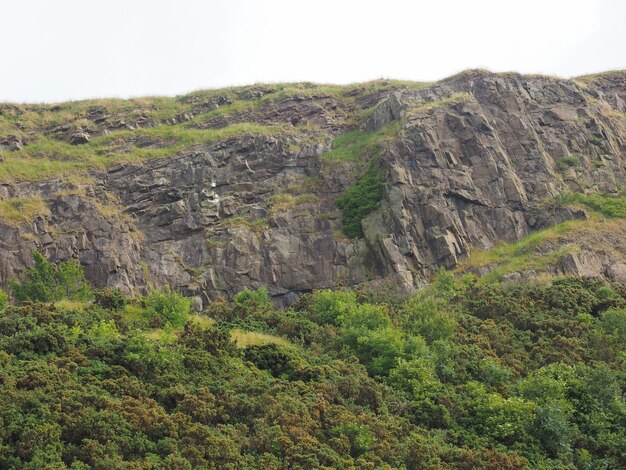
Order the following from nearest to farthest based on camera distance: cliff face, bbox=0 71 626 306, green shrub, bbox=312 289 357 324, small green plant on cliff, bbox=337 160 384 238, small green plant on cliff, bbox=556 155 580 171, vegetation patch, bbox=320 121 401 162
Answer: green shrub, bbox=312 289 357 324
cliff face, bbox=0 71 626 306
small green plant on cliff, bbox=337 160 384 238
small green plant on cliff, bbox=556 155 580 171
vegetation patch, bbox=320 121 401 162

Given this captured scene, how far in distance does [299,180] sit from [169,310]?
61.4ft

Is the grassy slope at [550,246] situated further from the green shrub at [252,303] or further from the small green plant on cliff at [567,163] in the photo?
the green shrub at [252,303]

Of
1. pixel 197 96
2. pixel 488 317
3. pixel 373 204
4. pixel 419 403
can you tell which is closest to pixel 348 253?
pixel 373 204

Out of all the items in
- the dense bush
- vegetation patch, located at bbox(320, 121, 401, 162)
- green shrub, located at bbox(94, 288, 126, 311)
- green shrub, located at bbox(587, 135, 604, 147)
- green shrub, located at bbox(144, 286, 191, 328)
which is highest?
vegetation patch, located at bbox(320, 121, 401, 162)

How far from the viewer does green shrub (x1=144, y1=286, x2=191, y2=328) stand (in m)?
33.2

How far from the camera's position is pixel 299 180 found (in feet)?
166

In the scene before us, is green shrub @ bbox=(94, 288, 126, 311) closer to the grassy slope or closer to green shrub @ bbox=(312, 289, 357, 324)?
green shrub @ bbox=(312, 289, 357, 324)

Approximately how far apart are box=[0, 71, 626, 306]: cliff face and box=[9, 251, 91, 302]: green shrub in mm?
3872

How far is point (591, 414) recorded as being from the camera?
26.3 m

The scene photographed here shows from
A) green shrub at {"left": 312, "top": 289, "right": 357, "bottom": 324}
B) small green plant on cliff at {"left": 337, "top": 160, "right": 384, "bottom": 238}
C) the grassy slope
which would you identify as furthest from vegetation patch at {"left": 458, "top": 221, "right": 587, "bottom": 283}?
green shrub at {"left": 312, "top": 289, "right": 357, "bottom": 324}

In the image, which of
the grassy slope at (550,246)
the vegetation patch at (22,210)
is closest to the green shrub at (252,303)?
the grassy slope at (550,246)

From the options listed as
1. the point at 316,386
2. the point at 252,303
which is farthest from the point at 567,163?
the point at 316,386

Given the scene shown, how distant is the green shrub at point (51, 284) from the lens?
37094 mm

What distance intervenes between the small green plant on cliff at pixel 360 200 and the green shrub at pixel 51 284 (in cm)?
1557
